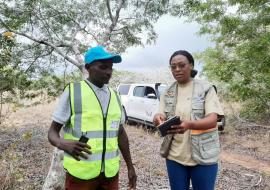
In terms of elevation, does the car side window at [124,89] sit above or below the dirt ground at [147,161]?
above

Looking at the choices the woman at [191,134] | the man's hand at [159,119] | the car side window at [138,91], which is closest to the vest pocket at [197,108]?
the woman at [191,134]

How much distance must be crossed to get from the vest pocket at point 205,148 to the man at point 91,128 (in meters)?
0.68

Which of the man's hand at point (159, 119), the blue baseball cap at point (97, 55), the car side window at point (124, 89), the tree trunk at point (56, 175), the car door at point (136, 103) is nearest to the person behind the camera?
the blue baseball cap at point (97, 55)

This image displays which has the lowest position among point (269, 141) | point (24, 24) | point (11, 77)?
point (269, 141)

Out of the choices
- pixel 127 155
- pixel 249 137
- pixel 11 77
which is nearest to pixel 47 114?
pixel 249 137

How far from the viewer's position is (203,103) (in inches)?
122

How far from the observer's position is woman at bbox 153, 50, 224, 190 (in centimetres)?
306

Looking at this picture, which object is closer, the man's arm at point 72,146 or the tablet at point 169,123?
the man's arm at point 72,146

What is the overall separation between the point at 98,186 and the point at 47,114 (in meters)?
13.9

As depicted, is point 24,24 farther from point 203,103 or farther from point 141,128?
point 141,128

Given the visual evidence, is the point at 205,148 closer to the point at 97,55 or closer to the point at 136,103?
the point at 97,55

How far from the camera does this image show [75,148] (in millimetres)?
2496

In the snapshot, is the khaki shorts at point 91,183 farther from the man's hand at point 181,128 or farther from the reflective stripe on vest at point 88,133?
the man's hand at point 181,128

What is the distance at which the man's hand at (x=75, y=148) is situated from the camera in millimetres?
2494
